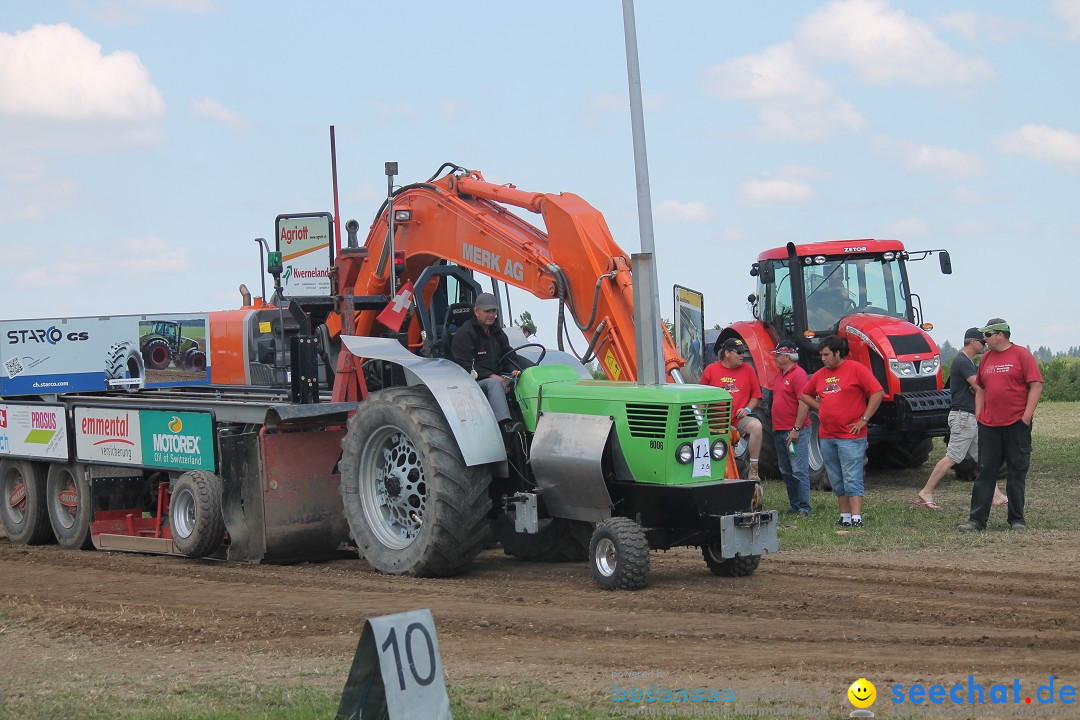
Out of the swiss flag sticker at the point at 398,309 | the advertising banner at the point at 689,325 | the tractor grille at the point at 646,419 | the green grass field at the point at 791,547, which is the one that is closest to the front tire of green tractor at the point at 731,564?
the tractor grille at the point at 646,419

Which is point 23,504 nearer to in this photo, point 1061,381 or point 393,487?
point 393,487

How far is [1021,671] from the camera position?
6.11m

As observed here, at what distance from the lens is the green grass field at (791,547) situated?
5980mm

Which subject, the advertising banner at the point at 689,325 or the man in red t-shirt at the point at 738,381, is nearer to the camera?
the advertising banner at the point at 689,325

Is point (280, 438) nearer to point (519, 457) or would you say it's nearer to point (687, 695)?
point (519, 457)

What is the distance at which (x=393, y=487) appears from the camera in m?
10.4

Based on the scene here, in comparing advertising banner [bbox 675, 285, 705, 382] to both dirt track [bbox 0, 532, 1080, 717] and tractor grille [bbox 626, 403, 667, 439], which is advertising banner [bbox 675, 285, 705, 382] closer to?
tractor grille [bbox 626, 403, 667, 439]

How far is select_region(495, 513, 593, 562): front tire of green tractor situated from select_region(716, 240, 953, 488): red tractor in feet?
20.8

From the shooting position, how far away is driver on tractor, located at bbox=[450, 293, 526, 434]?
10289 millimetres

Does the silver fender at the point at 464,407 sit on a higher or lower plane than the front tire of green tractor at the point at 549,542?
higher

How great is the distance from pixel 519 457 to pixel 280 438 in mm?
2400

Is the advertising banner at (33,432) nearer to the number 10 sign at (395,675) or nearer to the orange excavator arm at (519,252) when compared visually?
the orange excavator arm at (519,252)

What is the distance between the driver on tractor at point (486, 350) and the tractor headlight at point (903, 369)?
7.17 metres

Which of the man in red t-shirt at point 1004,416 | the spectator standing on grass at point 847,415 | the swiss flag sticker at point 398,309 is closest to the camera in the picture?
the man in red t-shirt at point 1004,416
